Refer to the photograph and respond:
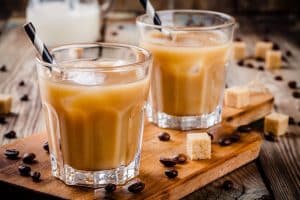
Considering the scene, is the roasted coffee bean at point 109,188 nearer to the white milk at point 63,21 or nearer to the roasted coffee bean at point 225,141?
the roasted coffee bean at point 225,141

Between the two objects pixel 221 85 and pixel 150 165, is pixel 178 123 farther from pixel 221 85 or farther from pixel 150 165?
pixel 150 165

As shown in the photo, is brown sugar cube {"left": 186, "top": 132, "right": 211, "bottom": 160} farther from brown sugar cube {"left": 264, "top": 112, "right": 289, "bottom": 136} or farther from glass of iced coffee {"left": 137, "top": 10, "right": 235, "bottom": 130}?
brown sugar cube {"left": 264, "top": 112, "right": 289, "bottom": 136}

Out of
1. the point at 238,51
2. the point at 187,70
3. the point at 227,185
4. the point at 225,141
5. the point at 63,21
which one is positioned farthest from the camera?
the point at 63,21

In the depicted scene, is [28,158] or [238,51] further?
[238,51]

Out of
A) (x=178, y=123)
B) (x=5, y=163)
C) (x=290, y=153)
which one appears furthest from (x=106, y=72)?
(x=290, y=153)

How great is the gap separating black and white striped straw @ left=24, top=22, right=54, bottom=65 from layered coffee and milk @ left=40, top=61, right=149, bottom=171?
0.17 ft

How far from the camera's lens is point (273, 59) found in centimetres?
277

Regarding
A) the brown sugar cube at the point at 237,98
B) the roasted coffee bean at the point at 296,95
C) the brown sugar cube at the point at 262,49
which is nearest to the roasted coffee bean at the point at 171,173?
the brown sugar cube at the point at 237,98

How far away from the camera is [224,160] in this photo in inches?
66.6

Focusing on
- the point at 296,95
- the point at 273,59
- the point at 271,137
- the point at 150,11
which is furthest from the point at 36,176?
the point at 273,59

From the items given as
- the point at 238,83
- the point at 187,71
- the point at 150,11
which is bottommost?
the point at 238,83

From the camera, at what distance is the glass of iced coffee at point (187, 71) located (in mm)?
1891

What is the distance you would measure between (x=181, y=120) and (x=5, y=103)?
0.58 m

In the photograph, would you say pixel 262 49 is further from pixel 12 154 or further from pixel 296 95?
pixel 12 154
